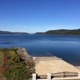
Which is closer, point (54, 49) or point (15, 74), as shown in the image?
point (15, 74)

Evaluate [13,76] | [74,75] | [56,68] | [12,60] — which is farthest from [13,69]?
[56,68]

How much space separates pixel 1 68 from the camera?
15.5 meters

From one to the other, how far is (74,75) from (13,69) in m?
6.45

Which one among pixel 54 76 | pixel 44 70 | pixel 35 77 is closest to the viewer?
pixel 35 77

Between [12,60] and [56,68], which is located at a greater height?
[12,60]

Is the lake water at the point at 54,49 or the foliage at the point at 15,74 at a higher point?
the foliage at the point at 15,74

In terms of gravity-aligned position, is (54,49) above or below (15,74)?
below

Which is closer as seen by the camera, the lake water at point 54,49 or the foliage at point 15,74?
the foliage at point 15,74

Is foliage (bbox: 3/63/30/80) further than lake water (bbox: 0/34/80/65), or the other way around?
lake water (bbox: 0/34/80/65)

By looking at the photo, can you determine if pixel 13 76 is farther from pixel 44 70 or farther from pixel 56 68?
pixel 56 68

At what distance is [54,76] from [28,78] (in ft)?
8.63

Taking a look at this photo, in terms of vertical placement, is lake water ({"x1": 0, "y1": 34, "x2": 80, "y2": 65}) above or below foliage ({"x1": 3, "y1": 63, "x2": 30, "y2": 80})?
below

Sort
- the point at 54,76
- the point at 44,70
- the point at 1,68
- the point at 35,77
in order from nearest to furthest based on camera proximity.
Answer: the point at 35,77 < the point at 54,76 < the point at 1,68 < the point at 44,70

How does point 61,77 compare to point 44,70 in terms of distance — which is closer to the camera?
point 61,77
